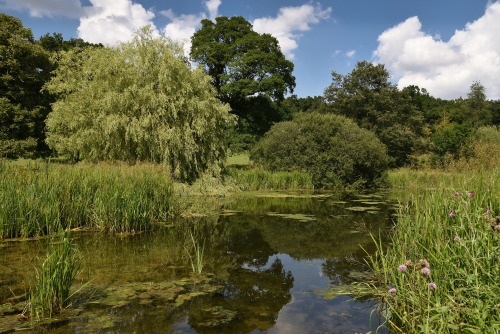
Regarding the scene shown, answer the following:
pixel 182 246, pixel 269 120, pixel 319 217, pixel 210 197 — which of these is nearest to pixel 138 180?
pixel 182 246

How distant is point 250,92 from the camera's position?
33219 mm

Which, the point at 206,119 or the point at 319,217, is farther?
the point at 206,119

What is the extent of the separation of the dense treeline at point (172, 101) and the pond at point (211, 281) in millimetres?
5896

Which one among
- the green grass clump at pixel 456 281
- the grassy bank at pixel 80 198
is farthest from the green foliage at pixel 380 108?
the green grass clump at pixel 456 281

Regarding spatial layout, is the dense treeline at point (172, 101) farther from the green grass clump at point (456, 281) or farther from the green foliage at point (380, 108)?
the green grass clump at point (456, 281)

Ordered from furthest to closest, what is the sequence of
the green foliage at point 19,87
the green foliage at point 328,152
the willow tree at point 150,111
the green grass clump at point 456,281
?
the green foliage at point 19,87 → the green foliage at point 328,152 → the willow tree at point 150,111 → the green grass clump at point 456,281

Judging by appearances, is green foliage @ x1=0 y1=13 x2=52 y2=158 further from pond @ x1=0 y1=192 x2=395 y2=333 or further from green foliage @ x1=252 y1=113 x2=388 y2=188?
pond @ x1=0 y1=192 x2=395 y2=333

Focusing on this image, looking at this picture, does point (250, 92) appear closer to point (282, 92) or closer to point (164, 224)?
point (282, 92)

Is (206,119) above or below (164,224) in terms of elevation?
above

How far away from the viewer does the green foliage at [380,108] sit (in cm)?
3123

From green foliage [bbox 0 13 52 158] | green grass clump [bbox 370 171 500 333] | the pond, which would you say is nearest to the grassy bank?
the pond

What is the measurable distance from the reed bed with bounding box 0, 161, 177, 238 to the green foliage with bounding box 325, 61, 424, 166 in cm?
2710

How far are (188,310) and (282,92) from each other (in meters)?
31.2

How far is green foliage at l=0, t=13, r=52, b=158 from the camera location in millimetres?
24109
